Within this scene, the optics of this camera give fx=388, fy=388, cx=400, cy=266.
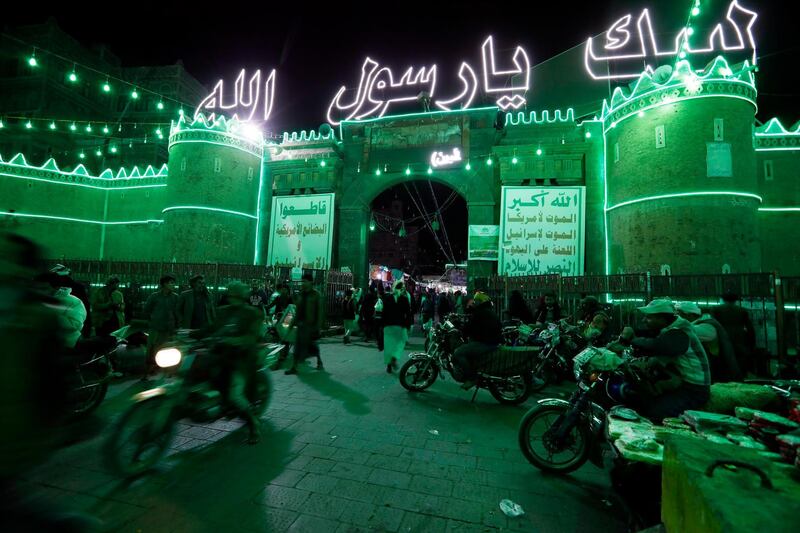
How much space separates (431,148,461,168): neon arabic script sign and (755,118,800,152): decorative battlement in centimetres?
1240

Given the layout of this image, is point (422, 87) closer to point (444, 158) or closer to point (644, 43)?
point (444, 158)

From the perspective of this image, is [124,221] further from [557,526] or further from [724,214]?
[724,214]

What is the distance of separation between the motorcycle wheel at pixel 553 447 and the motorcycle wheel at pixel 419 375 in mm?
2739

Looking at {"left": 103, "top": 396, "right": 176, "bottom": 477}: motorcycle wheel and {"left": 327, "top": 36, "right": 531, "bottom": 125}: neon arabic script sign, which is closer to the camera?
{"left": 103, "top": 396, "right": 176, "bottom": 477}: motorcycle wheel

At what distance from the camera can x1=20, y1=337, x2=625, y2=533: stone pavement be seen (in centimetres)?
273

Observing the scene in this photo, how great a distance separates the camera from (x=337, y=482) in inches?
128

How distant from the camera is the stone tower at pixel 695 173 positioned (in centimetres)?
1341

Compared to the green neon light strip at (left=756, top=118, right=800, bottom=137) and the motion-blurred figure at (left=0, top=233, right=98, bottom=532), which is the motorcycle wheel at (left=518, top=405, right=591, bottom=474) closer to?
the motion-blurred figure at (left=0, top=233, right=98, bottom=532)

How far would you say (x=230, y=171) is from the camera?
67.4 ft

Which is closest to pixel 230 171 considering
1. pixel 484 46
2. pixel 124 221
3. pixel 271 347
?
pixel 124 221

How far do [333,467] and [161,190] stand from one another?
25069mm

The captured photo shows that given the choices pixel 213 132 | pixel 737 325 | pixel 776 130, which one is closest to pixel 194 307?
pixel 737 325

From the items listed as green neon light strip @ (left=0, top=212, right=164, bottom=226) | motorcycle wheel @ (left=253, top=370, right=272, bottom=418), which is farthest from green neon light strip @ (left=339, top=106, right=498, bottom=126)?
motorcycle wheel @ (left=253, top=370, right=272, bottom=418)

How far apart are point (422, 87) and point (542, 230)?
9.73 meters
